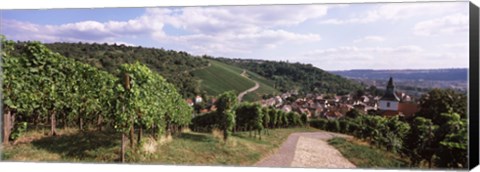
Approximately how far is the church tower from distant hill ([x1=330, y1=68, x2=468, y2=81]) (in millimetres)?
203

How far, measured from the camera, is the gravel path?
7.70 metres

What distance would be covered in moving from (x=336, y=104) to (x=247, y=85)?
53.2 inches

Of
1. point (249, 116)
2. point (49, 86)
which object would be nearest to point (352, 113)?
point (249, 116)

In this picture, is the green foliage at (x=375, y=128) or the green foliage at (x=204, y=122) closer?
the green foliage at (x=375, y=128)

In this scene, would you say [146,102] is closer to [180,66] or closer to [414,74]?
[180,66]

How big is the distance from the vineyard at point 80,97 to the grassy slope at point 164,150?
0.20m

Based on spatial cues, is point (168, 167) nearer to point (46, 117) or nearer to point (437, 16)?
point (46, 117)

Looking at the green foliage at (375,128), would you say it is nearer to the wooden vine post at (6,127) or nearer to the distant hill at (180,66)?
Result: the distant hill at (180,66)

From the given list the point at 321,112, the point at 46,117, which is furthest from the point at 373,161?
the point at 46,117

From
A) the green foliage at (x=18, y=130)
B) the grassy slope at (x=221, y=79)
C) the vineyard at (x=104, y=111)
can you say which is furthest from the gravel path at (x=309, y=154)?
the green foliage at (x=18, y=130)

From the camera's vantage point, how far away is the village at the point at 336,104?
7.73 m

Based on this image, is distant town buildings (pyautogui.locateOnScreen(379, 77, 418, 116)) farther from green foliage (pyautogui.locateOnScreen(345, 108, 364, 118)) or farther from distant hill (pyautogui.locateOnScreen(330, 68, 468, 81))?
green foliage (pyautogui.locateOnScreen(345, 108, 364, 118))

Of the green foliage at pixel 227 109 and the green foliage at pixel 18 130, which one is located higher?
the green foliage at pixel 227 109

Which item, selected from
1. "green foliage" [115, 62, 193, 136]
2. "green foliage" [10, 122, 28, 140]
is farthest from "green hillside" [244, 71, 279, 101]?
"green foliage" [10, 122, 28, 140]
